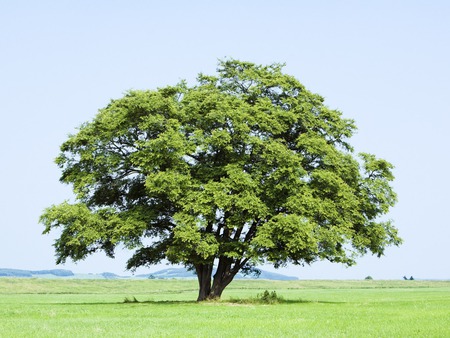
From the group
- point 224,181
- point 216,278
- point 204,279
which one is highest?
point 224,181

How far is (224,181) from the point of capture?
148 ft

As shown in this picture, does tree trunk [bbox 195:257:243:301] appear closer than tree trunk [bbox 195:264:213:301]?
Yes

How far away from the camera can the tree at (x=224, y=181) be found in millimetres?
44812

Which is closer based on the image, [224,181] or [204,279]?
[224,181]

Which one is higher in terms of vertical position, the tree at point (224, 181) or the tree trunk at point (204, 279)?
the tree at point (224, 181)

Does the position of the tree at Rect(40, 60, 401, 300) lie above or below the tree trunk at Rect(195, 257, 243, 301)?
above

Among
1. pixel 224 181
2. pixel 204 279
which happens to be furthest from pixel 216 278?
pixel 224 181

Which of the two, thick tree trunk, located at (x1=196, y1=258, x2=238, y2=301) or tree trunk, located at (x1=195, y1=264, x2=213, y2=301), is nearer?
thick tree trunk, located at (x1=196, y1=258, x2=238, y2=301)

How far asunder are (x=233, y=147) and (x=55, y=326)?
22.4 m

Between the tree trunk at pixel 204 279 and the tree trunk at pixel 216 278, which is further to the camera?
the tree trunk at pixel 204 279

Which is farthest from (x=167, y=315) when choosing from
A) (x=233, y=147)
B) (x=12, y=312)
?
(x=233, y=147)

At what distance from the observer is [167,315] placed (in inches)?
1382

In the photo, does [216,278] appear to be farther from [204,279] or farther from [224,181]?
[224,181]

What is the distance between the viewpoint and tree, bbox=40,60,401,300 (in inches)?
1764
